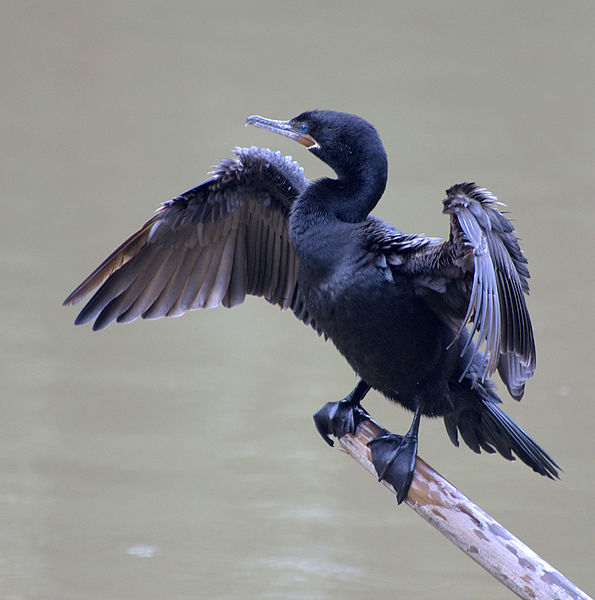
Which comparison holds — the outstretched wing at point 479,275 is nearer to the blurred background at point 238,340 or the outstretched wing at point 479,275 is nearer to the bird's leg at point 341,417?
the bird's leg at point 341,417

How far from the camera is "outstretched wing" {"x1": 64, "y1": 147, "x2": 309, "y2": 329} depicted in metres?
3.03

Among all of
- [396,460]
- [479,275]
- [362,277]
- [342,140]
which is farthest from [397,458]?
[342,140]

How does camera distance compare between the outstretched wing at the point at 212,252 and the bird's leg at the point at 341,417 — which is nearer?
the bird's leg at the point at 341,417

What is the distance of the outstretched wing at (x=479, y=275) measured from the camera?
2244 millimetres

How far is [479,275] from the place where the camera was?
2.22 metres

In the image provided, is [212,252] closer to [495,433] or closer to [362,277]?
[362,277]

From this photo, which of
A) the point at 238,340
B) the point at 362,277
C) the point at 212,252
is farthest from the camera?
the point at 238,340

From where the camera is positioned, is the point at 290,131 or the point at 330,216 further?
the point at 290,131

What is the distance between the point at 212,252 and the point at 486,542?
4.00 ft

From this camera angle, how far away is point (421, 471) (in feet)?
8.61

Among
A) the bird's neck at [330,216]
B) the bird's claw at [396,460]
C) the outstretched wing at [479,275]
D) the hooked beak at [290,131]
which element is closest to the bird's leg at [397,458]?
the bird's claw at [396,460]

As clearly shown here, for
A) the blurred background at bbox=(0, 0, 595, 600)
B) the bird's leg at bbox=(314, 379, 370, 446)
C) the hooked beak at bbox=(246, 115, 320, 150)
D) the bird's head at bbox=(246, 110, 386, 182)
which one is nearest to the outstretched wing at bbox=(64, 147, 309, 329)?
the hooked beak at bbox=(246, 115, 320, 150)

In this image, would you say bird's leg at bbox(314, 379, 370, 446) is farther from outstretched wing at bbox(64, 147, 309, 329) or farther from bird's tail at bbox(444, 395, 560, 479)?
outstretched wing at bbox(64, 147, 309, 329)

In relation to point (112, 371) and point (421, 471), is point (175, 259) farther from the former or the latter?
point (112, 371)
